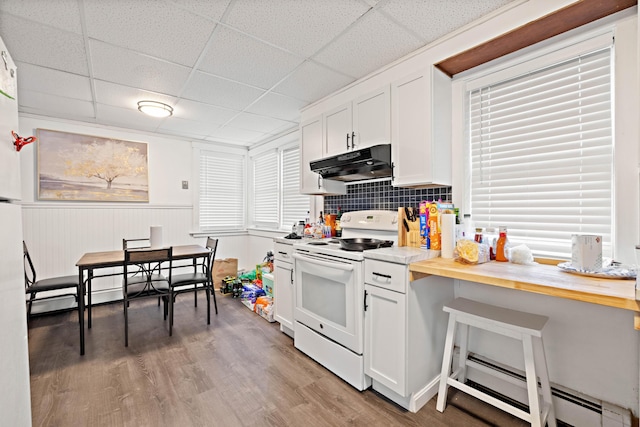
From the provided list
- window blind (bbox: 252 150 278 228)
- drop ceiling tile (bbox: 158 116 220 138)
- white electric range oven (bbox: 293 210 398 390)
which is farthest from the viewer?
window blind (bbox: 252 150 278 228)

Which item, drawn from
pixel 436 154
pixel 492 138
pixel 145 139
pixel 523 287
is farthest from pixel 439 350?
pixel 145 139

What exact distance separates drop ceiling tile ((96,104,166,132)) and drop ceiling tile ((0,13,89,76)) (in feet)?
3.11

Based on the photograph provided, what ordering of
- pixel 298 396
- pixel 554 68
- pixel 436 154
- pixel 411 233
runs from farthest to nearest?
1. pixel 411 233
2. pixel 436 154
3. pixel 298 396
4. pixel 554 68

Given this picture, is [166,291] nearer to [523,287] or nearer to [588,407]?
[523,287]

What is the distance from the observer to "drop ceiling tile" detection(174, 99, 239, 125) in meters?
3.18

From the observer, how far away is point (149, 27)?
184 cm

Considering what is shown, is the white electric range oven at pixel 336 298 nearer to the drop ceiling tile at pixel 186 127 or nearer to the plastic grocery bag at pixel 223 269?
the plastic grocery bag at pixel 223 269

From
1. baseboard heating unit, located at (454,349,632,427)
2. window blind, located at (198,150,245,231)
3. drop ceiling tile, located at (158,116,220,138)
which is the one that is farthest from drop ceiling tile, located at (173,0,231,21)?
window blind, located at (198,150,245,231)

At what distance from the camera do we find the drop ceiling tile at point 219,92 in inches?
103

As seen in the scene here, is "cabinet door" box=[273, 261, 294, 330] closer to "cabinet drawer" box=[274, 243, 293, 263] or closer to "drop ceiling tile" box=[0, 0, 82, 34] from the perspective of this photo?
"cabinet drawer" box=[274, 243, 293, 263]

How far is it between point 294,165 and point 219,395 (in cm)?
301

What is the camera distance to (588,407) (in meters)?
1.54

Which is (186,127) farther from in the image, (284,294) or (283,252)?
(284,294)

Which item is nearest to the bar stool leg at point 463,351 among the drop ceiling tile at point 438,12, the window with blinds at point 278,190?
the drop ceiling tile at point 438,12
